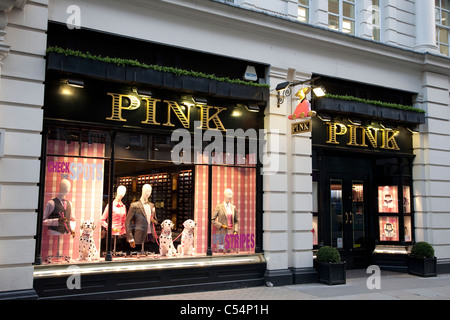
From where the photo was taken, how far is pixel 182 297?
9.27 m

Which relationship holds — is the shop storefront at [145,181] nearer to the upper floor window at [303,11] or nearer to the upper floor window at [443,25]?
the upper floor window at [303,11]

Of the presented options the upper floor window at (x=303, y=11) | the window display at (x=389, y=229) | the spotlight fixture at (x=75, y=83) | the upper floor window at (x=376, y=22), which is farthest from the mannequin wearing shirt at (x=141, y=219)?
the upper floor window at (x=376, y=22)

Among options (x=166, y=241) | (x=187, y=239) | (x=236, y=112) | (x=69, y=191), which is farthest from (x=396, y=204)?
(x=69, y=191)

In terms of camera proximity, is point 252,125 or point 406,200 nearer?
point 252,125

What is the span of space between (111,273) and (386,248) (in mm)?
8987

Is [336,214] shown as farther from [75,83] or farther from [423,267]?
[75,83]

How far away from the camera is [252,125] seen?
11.2 m

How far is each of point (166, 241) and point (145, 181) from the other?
4.85 ft

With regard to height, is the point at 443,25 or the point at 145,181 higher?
the point at 443,25

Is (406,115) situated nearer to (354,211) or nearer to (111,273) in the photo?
(354,211)

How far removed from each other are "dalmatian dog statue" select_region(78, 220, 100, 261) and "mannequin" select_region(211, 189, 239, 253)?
2.93 m

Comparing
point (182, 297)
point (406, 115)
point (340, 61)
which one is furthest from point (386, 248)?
point (182, 297)

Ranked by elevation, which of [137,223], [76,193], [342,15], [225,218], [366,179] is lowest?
[137,223]

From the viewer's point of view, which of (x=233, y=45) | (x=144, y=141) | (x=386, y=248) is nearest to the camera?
(x=144, y=141)
